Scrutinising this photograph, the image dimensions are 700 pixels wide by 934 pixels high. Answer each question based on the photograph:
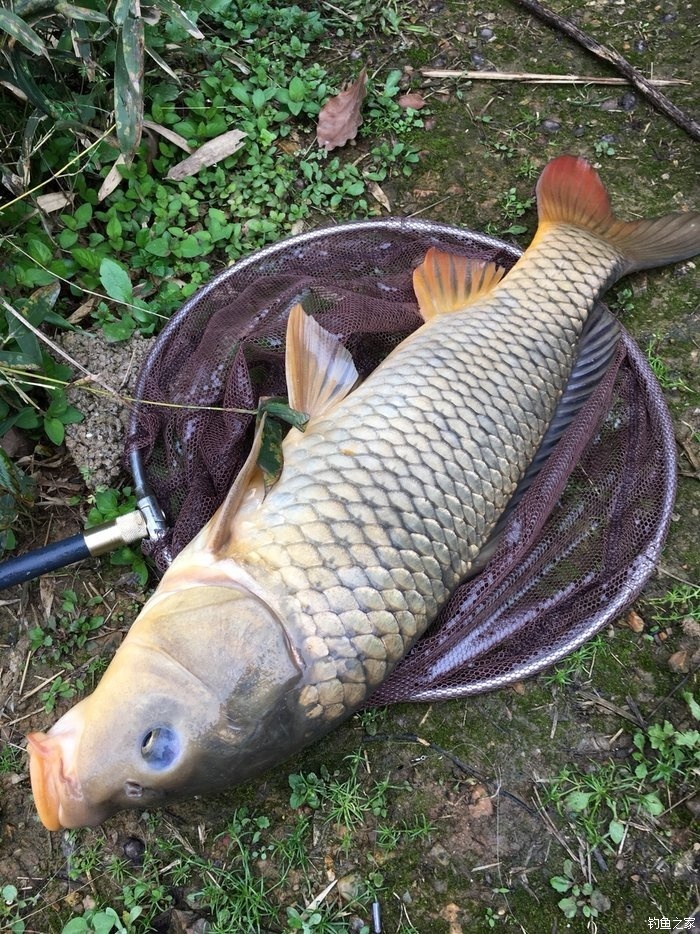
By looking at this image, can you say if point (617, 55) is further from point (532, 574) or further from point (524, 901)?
point (524, 901)

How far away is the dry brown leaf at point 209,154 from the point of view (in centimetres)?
230

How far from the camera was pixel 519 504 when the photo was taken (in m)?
1.76

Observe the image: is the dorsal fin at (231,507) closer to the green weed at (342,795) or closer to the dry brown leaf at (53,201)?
the green weed at (342,795)

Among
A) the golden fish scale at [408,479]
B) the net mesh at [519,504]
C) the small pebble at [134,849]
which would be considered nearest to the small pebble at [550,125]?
the net mesh at [519,504]

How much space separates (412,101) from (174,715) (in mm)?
2244

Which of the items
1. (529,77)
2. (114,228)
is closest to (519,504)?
(114,228)

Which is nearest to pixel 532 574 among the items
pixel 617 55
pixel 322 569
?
pixel 322 569

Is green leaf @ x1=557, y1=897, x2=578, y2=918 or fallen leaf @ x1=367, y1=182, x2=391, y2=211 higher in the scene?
fallen leaf @ x1=367, y1=182, x2=391, y2=211

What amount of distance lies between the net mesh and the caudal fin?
0.22m

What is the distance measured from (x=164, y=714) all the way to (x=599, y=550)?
1.19 metres

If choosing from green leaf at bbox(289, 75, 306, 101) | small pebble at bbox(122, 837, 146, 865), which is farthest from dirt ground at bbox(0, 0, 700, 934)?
green leaf at bbox(289, 75, 306, 101)

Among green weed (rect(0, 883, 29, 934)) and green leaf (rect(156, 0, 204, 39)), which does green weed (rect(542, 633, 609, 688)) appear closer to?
green weed (rect(0, 883, 29, 934))

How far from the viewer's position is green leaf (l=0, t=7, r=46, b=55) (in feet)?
5.03

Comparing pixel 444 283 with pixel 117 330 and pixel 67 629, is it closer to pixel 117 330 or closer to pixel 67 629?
pixel 117 330
